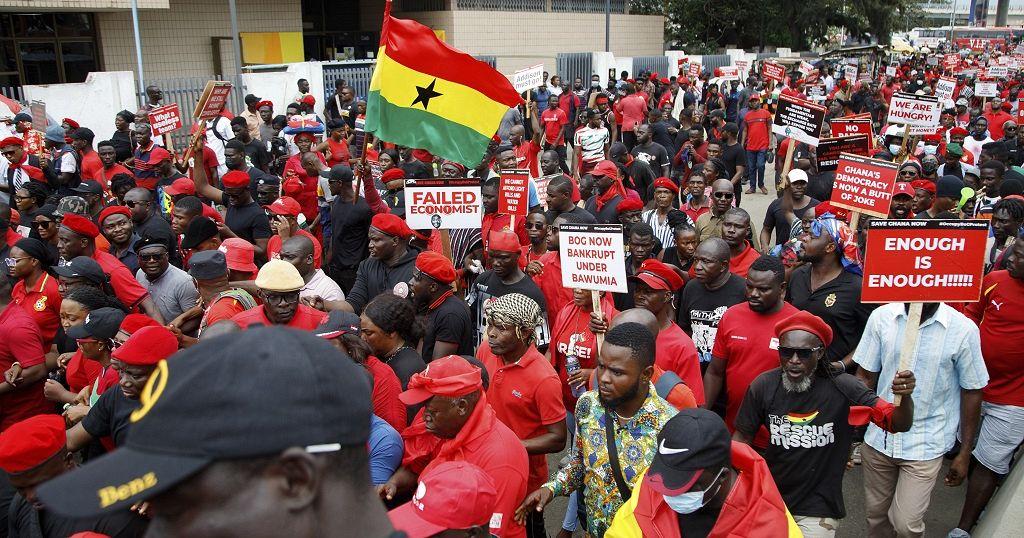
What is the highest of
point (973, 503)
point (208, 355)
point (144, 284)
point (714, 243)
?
point (208, 355)

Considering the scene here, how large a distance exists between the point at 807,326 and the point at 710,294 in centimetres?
174

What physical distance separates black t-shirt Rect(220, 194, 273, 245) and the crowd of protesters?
0.02 m

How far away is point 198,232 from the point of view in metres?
6.83

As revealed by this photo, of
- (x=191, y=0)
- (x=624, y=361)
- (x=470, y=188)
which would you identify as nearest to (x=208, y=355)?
(x=624, y=361)

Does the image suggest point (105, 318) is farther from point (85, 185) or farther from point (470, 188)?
point (85, 185)

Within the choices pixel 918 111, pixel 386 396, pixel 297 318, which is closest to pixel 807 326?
pixel 386 396

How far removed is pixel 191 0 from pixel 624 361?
81.5 ft

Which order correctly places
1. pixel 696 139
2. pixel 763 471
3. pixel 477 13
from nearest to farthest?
pixel 763 471, pixel 696 139, pixel 477 13

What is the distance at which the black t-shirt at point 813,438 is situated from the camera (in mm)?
A: 4285

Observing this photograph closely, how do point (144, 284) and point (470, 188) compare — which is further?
point (470, 188)

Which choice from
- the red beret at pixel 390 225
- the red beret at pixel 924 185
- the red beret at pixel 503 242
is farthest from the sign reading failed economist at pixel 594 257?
the red beret at pixel 924 185

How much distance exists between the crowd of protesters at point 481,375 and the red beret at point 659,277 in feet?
0.06

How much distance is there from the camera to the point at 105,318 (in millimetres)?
5023

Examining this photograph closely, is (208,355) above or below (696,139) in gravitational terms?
above
